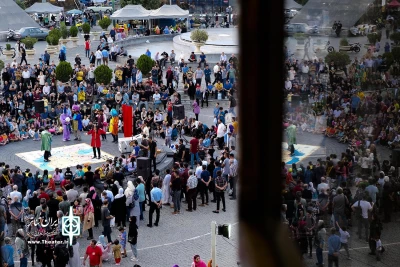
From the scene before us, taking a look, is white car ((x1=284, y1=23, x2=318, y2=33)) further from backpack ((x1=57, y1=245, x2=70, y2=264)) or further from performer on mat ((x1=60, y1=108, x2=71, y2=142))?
performer on mat ((x1=60, y1=108, x2=71, y2=142))

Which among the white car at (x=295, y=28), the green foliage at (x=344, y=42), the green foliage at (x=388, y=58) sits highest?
the white car at (x=295, y=28)

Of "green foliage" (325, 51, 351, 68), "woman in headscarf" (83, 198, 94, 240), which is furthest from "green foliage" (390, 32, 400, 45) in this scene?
"woman in headscarf" (83, 198, 94, 240)

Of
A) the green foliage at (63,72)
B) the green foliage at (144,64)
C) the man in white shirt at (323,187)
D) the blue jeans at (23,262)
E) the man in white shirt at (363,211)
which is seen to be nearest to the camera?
the man in white shirt at (323,187)

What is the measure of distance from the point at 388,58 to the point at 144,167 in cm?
662

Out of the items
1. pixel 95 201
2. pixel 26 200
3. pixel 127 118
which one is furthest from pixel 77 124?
pixel 95 201

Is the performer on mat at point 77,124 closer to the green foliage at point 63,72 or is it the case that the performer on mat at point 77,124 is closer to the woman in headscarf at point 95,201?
the green foliage at point 63,72

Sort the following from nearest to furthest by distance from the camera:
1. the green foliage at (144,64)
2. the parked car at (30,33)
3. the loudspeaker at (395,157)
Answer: the loudspeaker at (395,157) < the green foliage at (144,64) < the parked car at (30,33)

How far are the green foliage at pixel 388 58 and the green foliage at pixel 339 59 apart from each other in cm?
128

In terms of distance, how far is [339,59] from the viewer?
10.3m

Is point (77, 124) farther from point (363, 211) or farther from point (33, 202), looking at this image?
point (363, 211)

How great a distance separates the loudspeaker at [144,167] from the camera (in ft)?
54.3

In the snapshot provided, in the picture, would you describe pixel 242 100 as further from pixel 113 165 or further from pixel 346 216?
pixel 113 165

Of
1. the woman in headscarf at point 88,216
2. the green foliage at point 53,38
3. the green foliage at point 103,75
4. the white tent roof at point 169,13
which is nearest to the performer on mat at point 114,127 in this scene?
the green foliage at point 103,75

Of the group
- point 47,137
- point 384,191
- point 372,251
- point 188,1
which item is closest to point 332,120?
point 384,191
